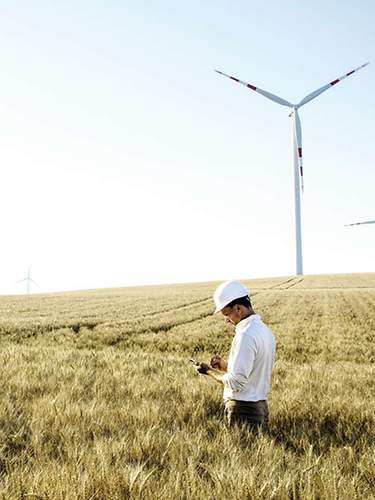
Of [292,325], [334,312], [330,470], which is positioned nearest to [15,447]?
[330,470]

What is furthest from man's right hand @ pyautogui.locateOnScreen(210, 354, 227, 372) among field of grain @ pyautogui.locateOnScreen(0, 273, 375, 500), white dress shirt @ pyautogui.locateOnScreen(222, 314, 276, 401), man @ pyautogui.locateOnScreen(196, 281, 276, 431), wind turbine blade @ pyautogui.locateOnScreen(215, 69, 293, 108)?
wind turbine blade @ pyautogui.locateOnScreen(215, 69, 293, 108)

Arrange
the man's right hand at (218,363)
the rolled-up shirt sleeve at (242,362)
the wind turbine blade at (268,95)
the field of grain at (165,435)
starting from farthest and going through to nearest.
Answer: the wind turbine blade at (268,95) < the man's right hand at (218,363) < the rolled-up shirt sleeve at (242,362) < the field of grain at (165,435)

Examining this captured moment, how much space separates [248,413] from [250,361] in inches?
23.0

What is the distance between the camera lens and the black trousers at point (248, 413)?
4.62 m

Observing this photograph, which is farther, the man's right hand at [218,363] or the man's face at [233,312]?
the man's right hand at [218,363]

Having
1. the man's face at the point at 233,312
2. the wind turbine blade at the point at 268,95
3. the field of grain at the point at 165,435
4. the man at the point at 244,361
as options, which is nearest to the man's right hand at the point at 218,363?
the man at the point at 244,361

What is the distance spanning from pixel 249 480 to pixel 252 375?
2055mm

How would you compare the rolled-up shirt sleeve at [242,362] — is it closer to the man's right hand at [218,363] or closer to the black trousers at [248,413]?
the black trousers at [248,413]

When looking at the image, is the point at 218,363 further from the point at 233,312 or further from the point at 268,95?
the point at 268,95

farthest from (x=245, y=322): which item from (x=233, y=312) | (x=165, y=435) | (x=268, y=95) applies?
(x=268, y=95)

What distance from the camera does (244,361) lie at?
4.47 meters

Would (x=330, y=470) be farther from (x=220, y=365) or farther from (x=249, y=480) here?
(x=220, y=365)

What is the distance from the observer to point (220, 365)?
16.8ft

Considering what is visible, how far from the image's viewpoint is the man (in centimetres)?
449
